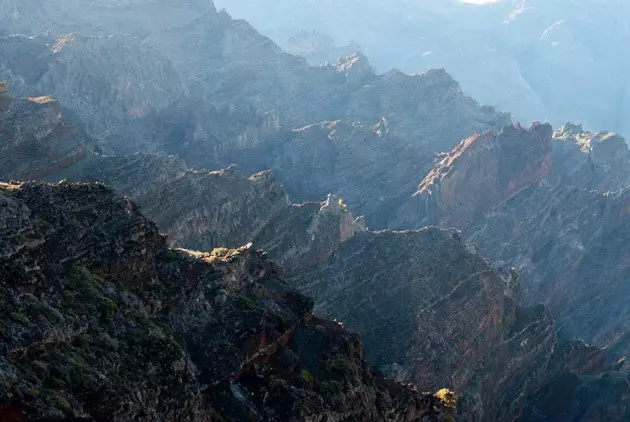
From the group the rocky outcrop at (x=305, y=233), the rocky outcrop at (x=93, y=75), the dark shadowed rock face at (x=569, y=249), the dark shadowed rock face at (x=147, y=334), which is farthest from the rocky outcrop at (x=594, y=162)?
the dark shadowed rock face at (x=147, y=334)

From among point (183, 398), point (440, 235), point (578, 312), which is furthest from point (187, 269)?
point (578, 312)

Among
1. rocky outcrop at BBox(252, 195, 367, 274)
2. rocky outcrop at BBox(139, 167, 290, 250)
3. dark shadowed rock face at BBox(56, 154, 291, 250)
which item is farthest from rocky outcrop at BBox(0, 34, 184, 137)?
rocky outcrop at BBox(252, 195, 367, 274)

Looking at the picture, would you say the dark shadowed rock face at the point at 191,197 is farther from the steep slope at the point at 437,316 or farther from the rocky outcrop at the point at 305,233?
the steep slope at the point at 437,316

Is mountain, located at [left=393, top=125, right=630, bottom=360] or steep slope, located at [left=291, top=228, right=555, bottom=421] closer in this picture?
steep slope, located at [left=291, top=228, right=555, bottom=421]

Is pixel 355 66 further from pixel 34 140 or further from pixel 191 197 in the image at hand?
pixel 34 140

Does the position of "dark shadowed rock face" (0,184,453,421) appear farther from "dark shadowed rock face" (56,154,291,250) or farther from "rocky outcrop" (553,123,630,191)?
"rocky outcrop" (553,123,630,191)

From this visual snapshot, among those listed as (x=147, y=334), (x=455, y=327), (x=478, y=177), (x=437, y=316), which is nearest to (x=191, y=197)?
(x=437, y=316)
